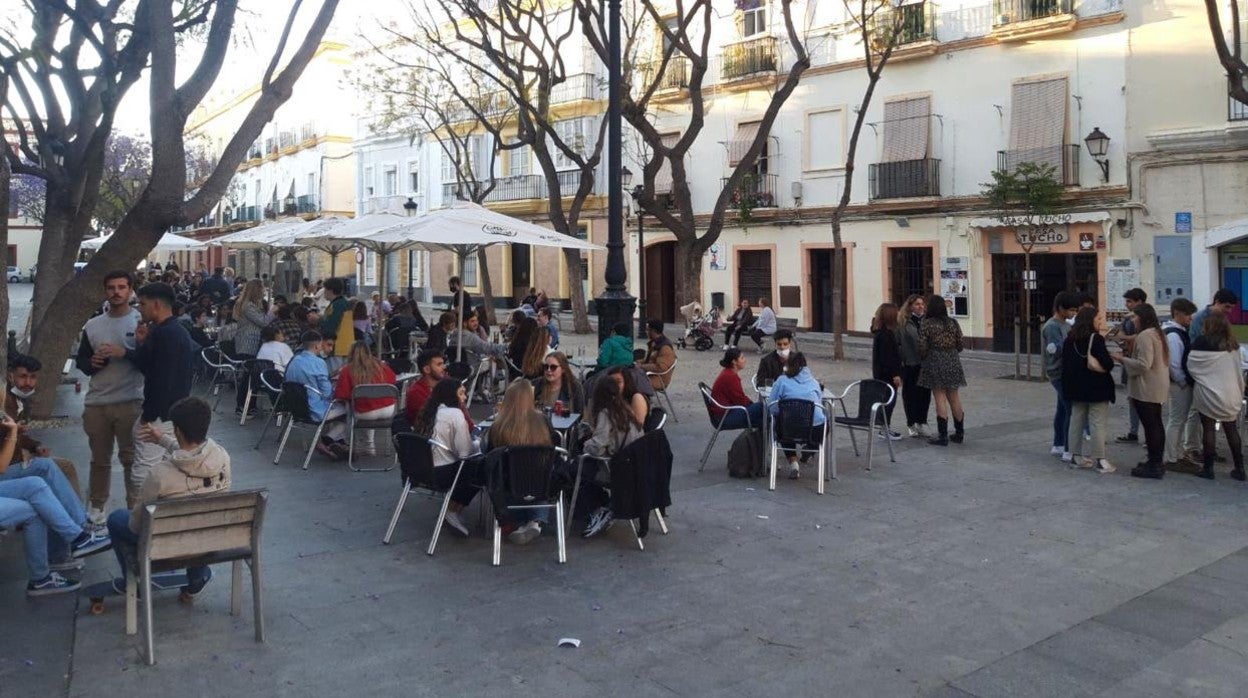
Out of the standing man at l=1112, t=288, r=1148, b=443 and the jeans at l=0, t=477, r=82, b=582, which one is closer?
the jeans at l=0, t=477, r=82, b=582

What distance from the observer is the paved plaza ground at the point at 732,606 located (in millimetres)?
4531

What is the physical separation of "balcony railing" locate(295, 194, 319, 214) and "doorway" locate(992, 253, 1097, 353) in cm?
3289

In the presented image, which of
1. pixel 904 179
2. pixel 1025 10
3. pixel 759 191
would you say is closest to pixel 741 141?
pixel 759 191

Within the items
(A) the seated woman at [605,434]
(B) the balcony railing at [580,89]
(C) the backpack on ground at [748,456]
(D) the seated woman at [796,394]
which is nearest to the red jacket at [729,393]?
(C) the backpack on ground at [748,456]

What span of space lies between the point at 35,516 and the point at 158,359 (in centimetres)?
122

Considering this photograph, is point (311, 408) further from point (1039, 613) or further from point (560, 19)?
point (560, 19)

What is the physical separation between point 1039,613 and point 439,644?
3.06m

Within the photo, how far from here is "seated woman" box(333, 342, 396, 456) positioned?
9039 mm

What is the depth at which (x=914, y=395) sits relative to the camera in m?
10.7

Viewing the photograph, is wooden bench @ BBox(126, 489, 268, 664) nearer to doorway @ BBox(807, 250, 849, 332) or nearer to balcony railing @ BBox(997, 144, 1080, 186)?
balcony railing @ BBox(997, 144, 1080, 186)

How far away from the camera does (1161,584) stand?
5.93 m

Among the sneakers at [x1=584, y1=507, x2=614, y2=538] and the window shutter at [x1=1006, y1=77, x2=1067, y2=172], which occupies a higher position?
the window shutter at [x1=1006, y1=77, x2=1067, y2=172]

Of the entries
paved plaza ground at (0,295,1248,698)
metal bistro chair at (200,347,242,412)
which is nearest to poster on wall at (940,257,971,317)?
paved plaza ground at (0,295,1248,698)

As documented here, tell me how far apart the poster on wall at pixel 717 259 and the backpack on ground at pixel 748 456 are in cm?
1946
